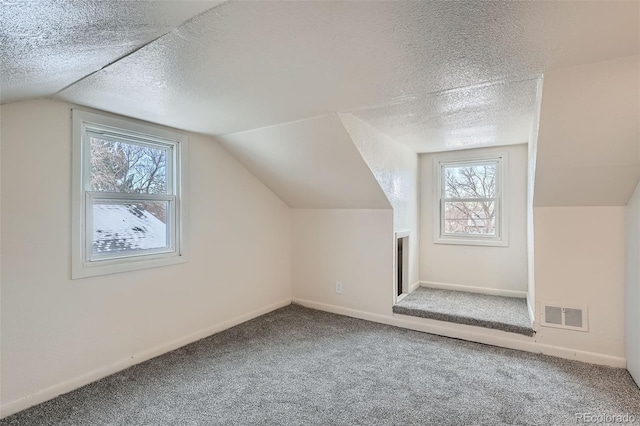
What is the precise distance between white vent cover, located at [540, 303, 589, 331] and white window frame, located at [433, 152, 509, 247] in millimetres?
1192

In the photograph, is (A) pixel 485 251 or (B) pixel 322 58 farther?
(A) pixel 485 251

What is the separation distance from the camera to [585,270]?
2533mm

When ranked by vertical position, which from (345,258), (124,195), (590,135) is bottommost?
(345,258)

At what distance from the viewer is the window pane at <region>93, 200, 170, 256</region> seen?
2400 mm

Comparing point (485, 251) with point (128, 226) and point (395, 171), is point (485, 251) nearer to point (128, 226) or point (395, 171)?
point (395, 171)

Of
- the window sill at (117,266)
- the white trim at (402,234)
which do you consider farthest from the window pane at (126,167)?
the white trim at (402,234)

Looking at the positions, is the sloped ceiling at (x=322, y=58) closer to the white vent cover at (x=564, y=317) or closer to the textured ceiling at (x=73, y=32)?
the textured ceiling at (x=73, y=32)

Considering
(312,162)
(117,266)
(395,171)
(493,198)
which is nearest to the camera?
(117,266)

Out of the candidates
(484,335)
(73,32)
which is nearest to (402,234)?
(484,335)

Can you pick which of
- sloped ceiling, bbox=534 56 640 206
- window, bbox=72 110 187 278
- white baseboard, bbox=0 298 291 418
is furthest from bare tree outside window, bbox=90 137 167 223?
sloped ceiling, bbox=534 56 640 206

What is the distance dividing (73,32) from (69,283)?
1.77 m

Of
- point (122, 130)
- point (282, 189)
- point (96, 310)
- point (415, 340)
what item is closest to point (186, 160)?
point (122, 130)

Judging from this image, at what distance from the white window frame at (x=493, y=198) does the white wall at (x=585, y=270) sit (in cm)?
110

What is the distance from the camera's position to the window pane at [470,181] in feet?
12.6
